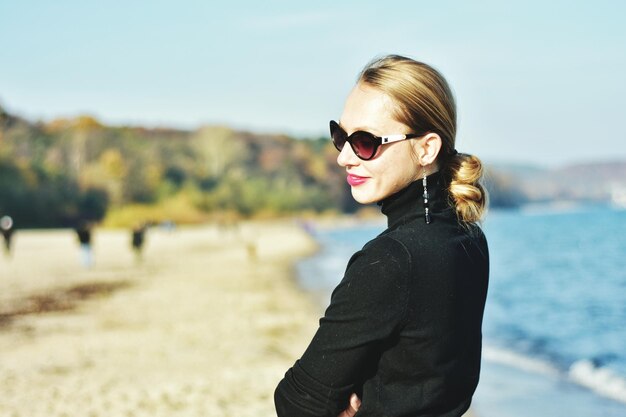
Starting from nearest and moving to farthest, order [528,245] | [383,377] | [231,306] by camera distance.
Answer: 1. [383,377]
2. [231,306]
3. [528,245]

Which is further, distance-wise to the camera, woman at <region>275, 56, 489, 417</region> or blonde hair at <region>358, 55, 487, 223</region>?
blonde hair at <region>358, 55, 487, 223</region>

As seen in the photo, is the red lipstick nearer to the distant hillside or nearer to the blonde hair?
→ the blonde hair

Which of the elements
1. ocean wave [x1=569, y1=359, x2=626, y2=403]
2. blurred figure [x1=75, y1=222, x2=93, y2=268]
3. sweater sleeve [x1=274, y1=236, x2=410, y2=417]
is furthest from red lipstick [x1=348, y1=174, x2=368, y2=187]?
blurred figure [x1=75, y1=222, x2=93, y2=268]

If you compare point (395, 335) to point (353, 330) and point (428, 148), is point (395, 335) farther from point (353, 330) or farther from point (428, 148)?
point (428, 148)

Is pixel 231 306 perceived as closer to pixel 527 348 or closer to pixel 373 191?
pixel 527 348

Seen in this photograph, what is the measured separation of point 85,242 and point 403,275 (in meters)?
22.5

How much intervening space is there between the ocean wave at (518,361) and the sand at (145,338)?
2845 mm

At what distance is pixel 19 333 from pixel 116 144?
58.5 m

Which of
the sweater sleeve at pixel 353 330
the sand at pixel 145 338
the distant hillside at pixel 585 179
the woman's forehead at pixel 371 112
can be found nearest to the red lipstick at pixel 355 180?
the woman's forehead at pixel 371 112

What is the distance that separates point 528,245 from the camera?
49.5 meters

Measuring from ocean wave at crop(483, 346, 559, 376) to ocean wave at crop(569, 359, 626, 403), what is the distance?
0.32 m

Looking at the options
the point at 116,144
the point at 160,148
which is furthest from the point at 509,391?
the point at 160,148

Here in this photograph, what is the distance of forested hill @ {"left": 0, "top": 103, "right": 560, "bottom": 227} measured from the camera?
172 ft

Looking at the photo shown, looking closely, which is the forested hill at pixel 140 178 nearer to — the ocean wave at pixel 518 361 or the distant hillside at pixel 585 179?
the ocean wave at pixel 518 361
